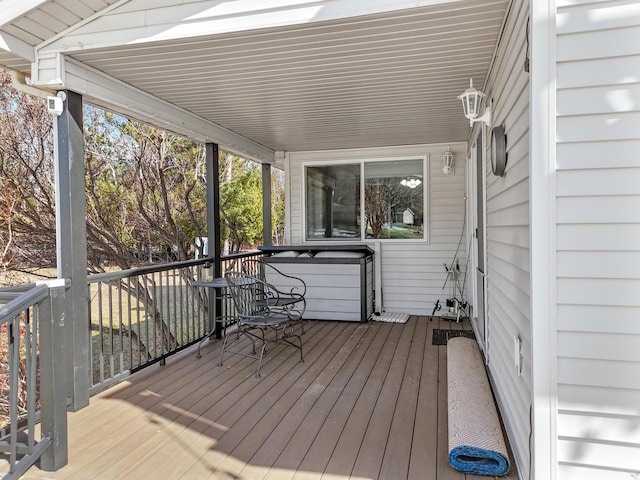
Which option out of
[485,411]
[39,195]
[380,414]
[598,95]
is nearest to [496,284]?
[485,411]

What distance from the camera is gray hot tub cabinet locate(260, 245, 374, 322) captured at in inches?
215

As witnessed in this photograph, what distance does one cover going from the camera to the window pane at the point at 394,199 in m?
5.96

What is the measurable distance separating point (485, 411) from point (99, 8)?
3.45 meters

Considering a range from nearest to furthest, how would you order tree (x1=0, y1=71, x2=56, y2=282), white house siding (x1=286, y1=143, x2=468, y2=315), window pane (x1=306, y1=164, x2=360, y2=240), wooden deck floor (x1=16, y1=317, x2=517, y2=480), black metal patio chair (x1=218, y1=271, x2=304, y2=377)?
wooden deck floor (x1=16, y1=317, x2=517, y2=480)
black metal patio chair (x1=218, y1=271, x2=304, y2=377)
white house siding (x1=286, y1=143, x2=468, y2=315)
tree (x1=0, y1=71, x2=56, y2=282)
window pane (x1=306, y1=164, x2=360, y2=240)

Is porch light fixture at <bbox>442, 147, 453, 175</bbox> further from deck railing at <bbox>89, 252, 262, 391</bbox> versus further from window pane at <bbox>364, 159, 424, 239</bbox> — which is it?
deck railing at <bbox>89, 252, 262, 391</bbox>

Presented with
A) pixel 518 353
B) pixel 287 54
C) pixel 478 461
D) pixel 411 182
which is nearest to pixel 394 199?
pixel 411 182

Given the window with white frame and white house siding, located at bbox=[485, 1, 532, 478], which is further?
the window with white frame

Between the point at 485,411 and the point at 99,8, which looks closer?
the point at 485,411

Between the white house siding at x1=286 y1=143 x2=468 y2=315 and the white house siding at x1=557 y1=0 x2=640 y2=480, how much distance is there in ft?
13.5

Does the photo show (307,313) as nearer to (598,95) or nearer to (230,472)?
(230,472)

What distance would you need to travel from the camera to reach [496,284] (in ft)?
9.68

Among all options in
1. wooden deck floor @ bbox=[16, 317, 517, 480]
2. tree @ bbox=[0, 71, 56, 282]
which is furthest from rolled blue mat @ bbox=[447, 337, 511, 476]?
tree @ bbox=[0, 71, 56, 282]

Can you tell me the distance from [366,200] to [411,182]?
2.30ft

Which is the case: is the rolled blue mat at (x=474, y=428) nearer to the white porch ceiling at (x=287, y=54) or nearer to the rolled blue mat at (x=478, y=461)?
the rolled blue mat at (x=478, y=461)
